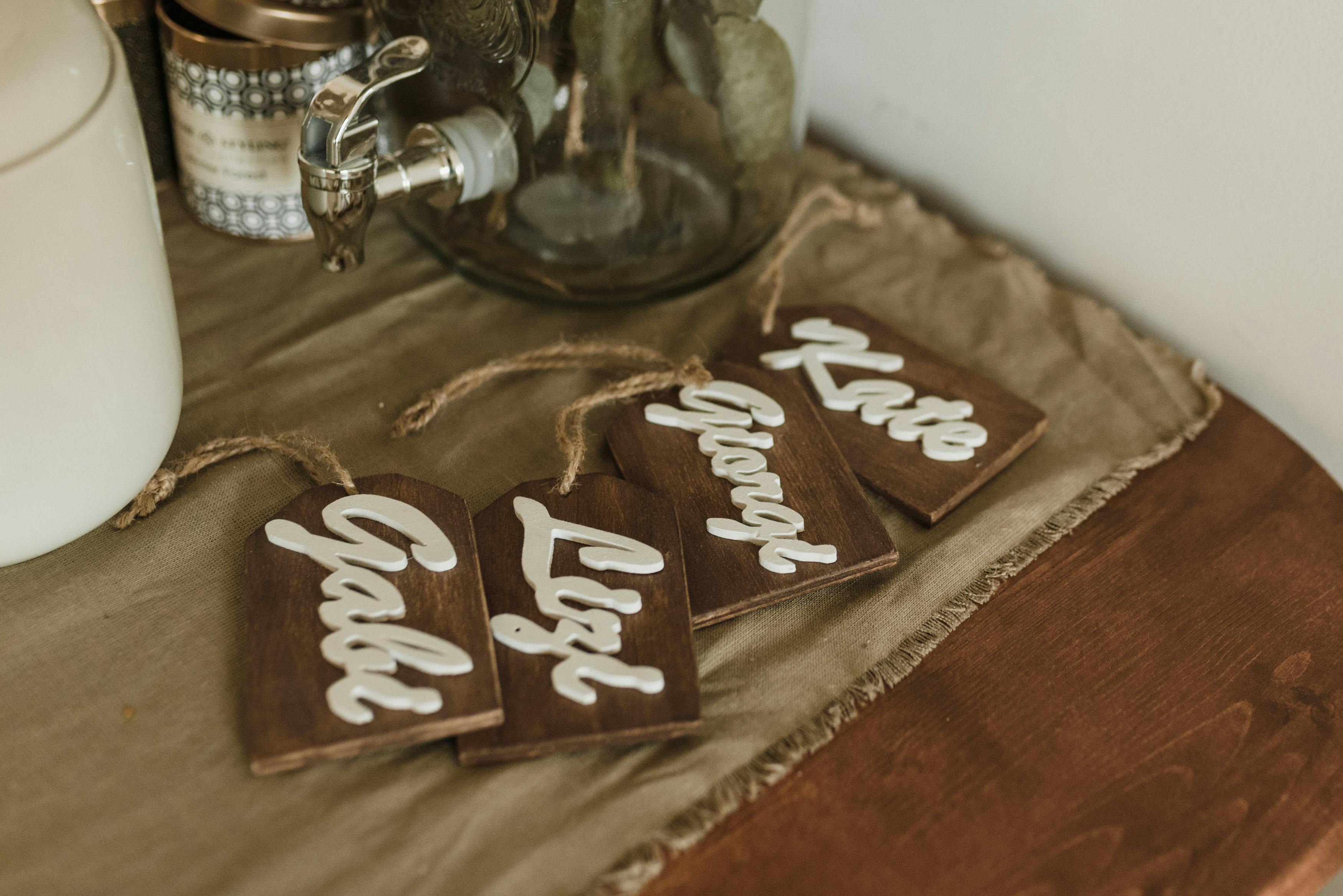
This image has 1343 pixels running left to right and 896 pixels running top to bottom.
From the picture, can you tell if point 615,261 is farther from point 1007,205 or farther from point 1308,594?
point 1308,594

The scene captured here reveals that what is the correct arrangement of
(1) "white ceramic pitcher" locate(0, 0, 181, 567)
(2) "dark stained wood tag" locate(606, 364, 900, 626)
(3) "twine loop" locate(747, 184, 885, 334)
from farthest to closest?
(3) "twine loop" locate(747, 184, 885, 334) → (2) "dark stained wood tag" locate(606, 364, 900, 626) → (1) "white ceramic pitcher" locate(0, 0, 181, 567)

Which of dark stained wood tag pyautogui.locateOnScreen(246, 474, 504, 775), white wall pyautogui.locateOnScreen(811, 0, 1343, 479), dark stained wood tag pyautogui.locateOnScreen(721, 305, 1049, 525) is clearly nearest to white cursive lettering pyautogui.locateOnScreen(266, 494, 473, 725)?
dark stained wood tag pyautogui.locateOnScreen(246, 474, 504, 775)

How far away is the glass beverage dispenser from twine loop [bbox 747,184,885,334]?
0.10ft

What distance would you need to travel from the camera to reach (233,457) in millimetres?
550

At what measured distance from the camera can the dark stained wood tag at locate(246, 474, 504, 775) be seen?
0.42 meters

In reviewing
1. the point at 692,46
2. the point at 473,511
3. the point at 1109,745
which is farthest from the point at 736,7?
the point at 1109,745

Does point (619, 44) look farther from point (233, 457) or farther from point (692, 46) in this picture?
point (233, 457)

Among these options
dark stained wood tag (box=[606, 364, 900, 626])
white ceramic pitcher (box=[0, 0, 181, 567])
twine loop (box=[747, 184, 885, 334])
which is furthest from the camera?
twine loop (box=[747, 184, 885, 334])

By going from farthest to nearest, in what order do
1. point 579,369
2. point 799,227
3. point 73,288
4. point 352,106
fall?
1. point 799,227
2. point 579,369
3. point 352,106
4. point 73,288

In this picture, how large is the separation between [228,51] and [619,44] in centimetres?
22

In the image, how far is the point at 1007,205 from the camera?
74 cm

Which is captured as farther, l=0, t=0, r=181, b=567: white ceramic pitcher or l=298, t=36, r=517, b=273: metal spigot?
l=298, t=36, r=517, b=273: metal spigot

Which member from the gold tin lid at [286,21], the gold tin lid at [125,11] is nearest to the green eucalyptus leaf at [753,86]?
the gold tin lid at [286,21]

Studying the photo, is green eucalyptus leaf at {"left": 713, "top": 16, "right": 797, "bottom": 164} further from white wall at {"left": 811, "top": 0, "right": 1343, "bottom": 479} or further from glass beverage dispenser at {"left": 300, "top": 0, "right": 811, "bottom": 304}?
white wall at {"left": 811, "top": 0, "right": 1343, "bottom": 479}
